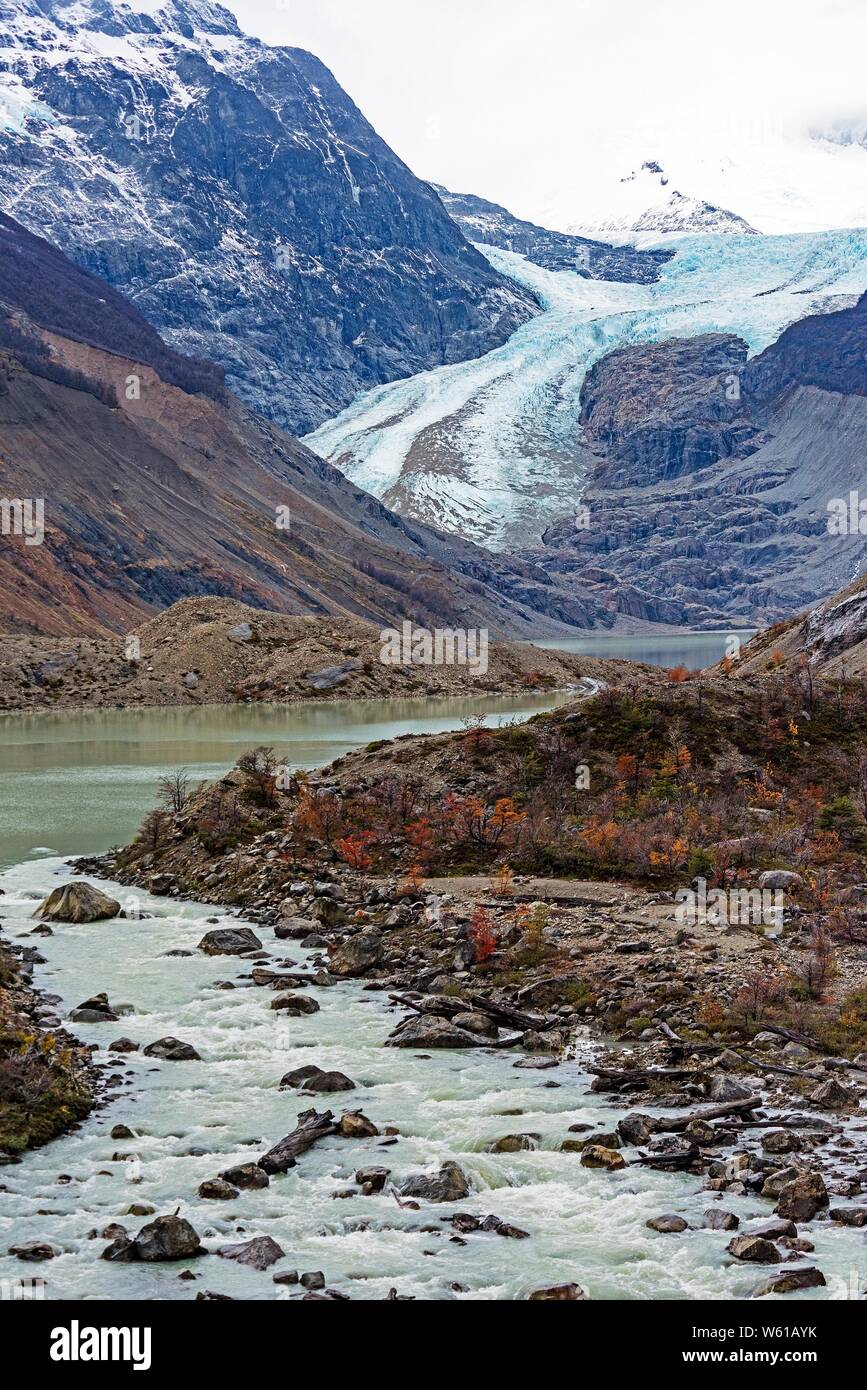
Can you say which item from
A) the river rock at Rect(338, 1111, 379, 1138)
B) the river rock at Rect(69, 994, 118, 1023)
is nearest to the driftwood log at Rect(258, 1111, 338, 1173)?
the river rock at Rect(338, 1111, 379, 1138)

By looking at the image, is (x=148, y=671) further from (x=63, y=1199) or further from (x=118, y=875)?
(x=63, y=1199)

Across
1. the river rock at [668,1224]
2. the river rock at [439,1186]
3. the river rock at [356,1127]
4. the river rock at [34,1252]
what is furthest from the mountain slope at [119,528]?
the river rock at [668,1224]

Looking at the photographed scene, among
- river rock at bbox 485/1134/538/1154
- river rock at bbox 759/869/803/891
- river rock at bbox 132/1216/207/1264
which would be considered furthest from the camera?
river rock at bbox 759/869/803/891

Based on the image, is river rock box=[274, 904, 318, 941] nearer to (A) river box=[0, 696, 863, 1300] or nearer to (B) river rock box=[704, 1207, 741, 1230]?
(A) river box=[0, 696, 863, 1300]

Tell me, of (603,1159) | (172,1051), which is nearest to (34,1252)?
(603,1159)

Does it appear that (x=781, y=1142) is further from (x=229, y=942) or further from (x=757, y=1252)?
(x=229, y=942)

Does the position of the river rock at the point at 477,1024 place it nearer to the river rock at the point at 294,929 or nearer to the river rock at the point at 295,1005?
the river rock at the point at 295,1005

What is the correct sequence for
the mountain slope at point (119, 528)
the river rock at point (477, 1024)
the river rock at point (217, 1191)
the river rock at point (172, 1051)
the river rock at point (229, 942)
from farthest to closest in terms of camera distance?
1. the mountain slope at point (119, 528)
2. the river rock at point (229, 942)
3. the river rock at point (477, 1024)
4. the river rock at point (172, 1051)
5. the river rock at point (217, 1191)
